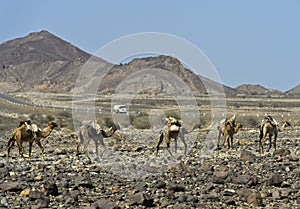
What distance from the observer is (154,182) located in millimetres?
14602

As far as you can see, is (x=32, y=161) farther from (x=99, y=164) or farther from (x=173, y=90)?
(x=173, y=90)

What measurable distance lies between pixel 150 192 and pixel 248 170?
3.83m

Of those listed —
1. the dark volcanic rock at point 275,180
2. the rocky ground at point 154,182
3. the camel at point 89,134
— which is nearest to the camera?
the rocky ground at point 154,182

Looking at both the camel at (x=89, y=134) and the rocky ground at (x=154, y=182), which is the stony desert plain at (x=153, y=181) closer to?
the rocky ground at (x=154, y=182)

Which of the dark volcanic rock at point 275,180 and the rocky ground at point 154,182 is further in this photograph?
the dark volcanic rock at point 275,180

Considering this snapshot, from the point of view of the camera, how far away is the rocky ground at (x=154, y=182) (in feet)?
39.5

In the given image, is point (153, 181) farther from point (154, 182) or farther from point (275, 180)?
point (275, 180)

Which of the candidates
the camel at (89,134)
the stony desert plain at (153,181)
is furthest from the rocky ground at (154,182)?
the camel at (89,134)

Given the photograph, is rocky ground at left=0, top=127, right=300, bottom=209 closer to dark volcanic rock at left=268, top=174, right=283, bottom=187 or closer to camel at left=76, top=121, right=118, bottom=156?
dark volcanic rock at left=268, top=174, right=283, bottom=187

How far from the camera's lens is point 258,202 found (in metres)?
11.9

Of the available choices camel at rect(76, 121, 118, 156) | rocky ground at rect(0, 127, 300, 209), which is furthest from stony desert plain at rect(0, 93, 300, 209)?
camel at rect(76, 121, 118, 156)

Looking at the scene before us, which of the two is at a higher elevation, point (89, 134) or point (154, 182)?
point (89, 134)

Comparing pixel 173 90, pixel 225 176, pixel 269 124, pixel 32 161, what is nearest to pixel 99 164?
pixel 32 161

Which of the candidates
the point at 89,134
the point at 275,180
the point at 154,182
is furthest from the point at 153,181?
the point at 89,134
